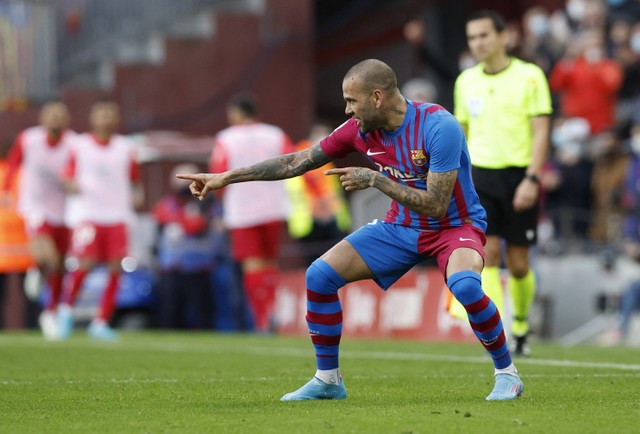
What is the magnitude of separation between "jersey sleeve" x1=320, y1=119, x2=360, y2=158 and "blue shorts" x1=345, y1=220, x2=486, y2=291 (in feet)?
1.46

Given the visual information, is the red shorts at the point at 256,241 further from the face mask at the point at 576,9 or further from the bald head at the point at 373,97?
the bald head at the point at 373,97

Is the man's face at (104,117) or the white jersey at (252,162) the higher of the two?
Answer: the man's face at (104,117)

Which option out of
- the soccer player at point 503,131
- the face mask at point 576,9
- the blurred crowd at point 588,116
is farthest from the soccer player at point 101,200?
the face mask at point 576,9

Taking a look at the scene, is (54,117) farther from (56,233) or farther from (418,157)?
(418,157)

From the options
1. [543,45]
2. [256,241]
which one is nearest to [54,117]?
[256,241]

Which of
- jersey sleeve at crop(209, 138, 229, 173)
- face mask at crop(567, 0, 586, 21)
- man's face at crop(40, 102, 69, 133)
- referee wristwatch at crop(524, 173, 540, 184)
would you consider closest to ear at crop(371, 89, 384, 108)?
referee wristwatch at crop(524, 173, 540, 184)

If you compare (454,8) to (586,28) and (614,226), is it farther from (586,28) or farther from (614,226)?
(614,226)

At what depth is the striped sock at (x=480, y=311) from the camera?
22.5 feet

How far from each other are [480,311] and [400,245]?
1.92 ft

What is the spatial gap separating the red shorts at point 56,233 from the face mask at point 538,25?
7.33m

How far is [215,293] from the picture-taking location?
19438 millimetres

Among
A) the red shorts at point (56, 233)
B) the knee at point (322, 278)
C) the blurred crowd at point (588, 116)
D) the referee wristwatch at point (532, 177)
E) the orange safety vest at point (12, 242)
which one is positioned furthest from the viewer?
the orange safety vest at point (12, 242)

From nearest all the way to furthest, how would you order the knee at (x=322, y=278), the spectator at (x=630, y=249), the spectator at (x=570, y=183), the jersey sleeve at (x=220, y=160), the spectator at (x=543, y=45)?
the knee at (x=322, y=278) → the spectator at (x=630, y=249) → the jersey sleeve at (x=220, y=160) → the spectator at (x=570, y=183) → the spectator at (x=543, y=45)

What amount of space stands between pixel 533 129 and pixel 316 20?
16556 millimetres
